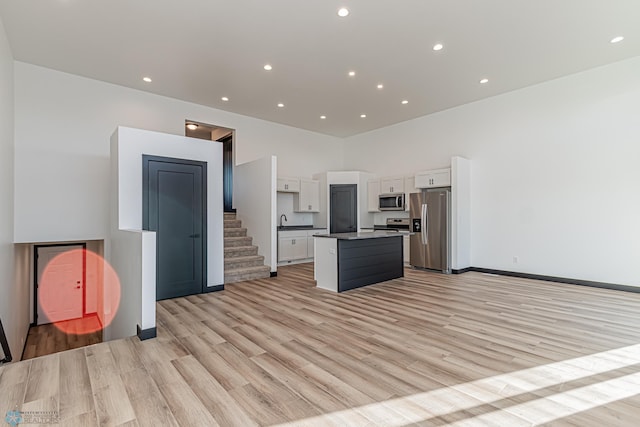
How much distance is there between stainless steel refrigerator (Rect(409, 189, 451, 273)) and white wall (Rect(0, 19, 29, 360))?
7009 mm

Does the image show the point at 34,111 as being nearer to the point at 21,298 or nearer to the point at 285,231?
the point at 21,298

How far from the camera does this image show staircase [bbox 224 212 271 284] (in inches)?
230

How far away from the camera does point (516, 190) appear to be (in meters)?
5.90

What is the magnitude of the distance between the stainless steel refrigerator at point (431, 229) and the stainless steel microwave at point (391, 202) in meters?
0.52

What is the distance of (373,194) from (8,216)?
7.23m

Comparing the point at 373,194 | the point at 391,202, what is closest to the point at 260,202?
the point at 373,194

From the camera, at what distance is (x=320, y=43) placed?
420 centimetres

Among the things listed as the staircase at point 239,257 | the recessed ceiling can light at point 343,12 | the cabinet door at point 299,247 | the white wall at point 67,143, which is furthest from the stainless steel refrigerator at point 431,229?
the white wall at point 67,143

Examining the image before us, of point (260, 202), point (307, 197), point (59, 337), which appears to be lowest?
point (59, 337)

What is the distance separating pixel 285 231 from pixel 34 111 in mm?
5101

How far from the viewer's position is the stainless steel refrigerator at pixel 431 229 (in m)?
6.32

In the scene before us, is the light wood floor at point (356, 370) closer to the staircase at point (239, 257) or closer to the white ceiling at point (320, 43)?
the staircase at point (239, 257)

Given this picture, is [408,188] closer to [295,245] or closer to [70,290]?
[295,245]

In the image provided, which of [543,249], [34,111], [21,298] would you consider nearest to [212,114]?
[34,111]
